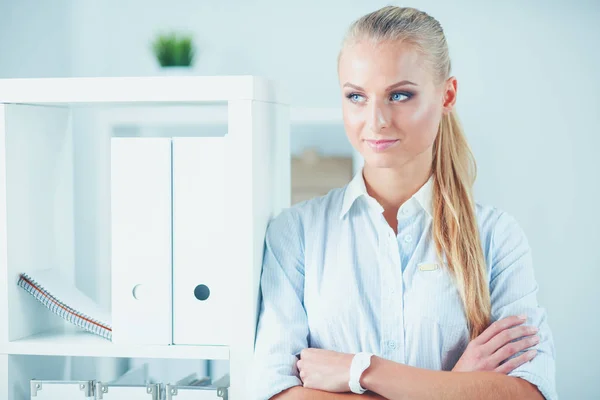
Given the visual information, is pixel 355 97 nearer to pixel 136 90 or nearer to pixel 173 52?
pixel 136 90

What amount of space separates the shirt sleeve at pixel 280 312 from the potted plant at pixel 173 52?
3.27 ft

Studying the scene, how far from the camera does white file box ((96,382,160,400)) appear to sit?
4.56ft

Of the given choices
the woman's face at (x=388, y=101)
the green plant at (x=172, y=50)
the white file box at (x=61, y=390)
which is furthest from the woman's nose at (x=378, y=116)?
the green plant at (x=172, y=50)

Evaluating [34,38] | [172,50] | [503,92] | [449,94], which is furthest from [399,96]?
[34,38]

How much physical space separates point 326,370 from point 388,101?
1.51 feet

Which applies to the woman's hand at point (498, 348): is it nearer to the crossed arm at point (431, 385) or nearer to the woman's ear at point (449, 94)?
the crossed arm at point (431, 385)

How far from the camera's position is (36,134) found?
1500mm

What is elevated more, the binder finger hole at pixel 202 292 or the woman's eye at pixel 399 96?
the woman's eye at pixel 399 96

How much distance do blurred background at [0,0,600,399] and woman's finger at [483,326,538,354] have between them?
120 cm

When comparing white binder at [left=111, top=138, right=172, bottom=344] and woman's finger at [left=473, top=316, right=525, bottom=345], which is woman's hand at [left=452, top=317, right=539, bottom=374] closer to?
woman's finger at [left=473, top=316, right=525, bottom=345]

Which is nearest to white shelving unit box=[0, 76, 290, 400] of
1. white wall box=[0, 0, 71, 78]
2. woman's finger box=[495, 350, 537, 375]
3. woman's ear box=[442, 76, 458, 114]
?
woman's ear box=[442, 76, 458, 114]

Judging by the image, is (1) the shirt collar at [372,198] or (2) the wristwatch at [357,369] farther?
(1) the shirt collar at [372,198]

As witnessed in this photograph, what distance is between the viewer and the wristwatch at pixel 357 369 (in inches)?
50.2

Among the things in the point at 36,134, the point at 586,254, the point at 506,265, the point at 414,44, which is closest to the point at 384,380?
the point at 506,265
